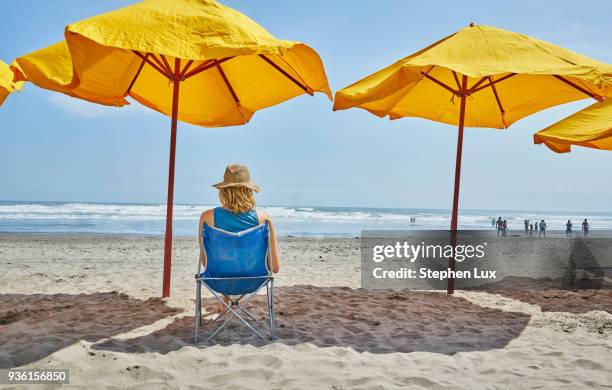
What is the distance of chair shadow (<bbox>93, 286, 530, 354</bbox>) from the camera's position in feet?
11.9

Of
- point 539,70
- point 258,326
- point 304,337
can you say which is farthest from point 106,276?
point 539,70

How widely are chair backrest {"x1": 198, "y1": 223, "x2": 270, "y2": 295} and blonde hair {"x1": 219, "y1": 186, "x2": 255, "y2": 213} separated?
235 millimetres

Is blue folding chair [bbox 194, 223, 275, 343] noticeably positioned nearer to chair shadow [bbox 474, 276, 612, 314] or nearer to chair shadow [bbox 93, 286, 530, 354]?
chair shadow [bbox 93, 286, 530, 354]

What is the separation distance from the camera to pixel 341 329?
13.3 feet

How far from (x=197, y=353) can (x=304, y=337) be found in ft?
2.90

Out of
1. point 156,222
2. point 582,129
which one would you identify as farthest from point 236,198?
point 156,222

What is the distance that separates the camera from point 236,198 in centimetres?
377

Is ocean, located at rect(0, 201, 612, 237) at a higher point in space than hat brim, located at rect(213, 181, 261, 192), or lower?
lower

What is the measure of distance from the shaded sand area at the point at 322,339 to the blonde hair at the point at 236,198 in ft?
3.20

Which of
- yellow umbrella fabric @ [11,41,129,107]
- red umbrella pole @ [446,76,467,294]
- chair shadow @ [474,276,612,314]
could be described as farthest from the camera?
red umbrella pole @ [446,76,467,294]

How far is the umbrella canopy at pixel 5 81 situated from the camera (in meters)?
4.87

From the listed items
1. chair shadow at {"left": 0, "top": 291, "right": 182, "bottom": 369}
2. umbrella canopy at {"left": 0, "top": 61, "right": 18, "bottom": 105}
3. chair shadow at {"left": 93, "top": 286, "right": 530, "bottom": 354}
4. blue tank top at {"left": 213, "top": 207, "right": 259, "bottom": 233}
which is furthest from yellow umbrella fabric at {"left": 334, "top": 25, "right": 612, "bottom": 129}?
umbrella canopy at {"left": 0, "top": 61, "right": 18, "bottom": 105}

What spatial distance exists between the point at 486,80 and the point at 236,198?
4.02 metres

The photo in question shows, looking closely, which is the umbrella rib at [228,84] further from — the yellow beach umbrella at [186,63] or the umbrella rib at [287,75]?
the umbrella rib at [287,75]
